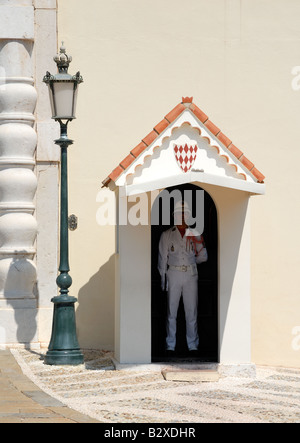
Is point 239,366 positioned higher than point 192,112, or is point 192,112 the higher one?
point 192,112

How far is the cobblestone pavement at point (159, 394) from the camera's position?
855 centimetres

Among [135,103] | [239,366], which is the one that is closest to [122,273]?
[239,366]

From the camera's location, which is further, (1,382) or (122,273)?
(122,273)

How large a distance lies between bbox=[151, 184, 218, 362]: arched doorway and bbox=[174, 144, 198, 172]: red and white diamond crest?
42.1 inches

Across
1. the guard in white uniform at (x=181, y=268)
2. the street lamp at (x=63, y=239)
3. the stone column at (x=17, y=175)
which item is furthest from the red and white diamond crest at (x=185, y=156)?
the stone column at (x=17, y=175)

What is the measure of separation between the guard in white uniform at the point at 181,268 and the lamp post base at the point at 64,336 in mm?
1165

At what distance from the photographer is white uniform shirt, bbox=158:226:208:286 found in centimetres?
1214

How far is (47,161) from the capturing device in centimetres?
1342

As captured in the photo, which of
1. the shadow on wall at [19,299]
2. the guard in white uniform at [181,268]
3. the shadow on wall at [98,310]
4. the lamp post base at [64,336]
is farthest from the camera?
the shadow on wall at [98,310]

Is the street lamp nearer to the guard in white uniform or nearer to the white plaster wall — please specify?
the guard in white uniform

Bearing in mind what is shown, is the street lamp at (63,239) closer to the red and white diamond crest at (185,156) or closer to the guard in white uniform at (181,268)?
the guard in white uniform at (181,268)
